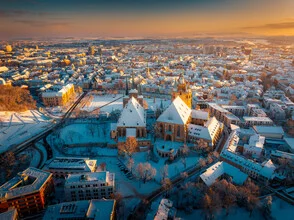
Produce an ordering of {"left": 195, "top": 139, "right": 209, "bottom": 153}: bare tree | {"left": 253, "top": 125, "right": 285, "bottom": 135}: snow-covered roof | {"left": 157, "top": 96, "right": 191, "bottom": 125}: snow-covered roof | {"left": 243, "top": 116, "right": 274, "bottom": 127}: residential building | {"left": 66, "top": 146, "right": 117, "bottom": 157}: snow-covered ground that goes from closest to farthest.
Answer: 1. {"left": 195, "top": 139, "right": 209, "bottom": 153}: bare tree
2. {"left": 66, "top": 146, "right": 117, "bottom": 157}: snow-covered ground
3. {"left": 157, "top": 96, "right": 191, "bottom": 125}: snow-covered roof
4. {"left": 253, "top": 125, "right": 285, "bottom": 135}: snow-covered roof
5. {"left": 243, "top": 116, "right": 274, "bottom": 127}: residential building

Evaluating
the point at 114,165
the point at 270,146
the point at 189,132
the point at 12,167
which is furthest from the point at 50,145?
the point at 270,146

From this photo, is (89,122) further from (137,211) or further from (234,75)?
(234,75)

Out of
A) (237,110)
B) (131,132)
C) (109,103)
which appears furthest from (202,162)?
(109,103)

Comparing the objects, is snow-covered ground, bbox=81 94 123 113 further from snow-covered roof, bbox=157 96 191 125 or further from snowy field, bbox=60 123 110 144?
snow-covered roof, bbox=157 96 191 125

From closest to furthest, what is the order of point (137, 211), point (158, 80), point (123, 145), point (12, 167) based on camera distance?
point (137, 211)
point (12, 167)
point (123, 145)
point (158, 80)

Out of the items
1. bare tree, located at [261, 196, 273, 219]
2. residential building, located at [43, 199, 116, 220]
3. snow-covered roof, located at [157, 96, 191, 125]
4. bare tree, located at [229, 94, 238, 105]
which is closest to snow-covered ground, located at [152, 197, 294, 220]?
bare tree, located at [261, 196, 273, 219]

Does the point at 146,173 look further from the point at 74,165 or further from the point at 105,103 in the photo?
the point at 105,103

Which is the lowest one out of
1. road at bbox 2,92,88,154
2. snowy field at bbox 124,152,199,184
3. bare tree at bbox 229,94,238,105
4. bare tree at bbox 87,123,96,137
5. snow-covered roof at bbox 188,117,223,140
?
road at bbox 2,92,88,154
